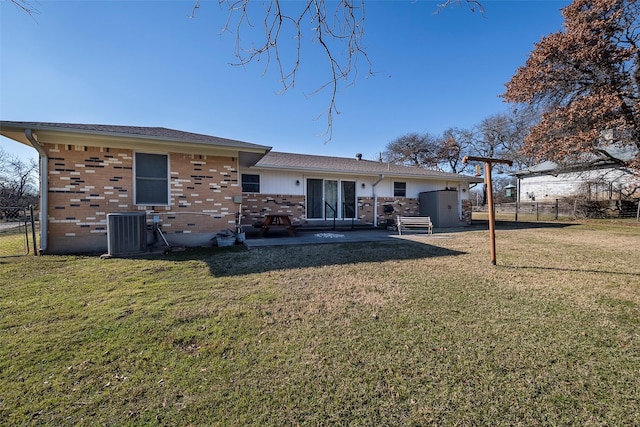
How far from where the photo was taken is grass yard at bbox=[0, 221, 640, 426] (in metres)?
1.68

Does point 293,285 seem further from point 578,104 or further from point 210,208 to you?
point 578,104

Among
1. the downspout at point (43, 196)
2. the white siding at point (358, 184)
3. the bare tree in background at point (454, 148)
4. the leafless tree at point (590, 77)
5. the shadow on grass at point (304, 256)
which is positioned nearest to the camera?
the shadow on grass at point (304, 256)

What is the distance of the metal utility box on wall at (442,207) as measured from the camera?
12.5 m

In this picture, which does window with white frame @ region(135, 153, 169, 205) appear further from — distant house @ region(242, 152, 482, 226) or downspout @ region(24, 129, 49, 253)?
distant house @ region(242, 152, 482, 226)

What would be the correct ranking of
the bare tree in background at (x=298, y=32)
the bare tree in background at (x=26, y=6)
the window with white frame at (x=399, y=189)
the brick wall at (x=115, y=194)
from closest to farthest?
the bare tree in background at (x=298, y=32) < the bare tree in background at (x=26, y=6) < the brick wall at (x=115, y=194) < the window with white frame at (x=399, y=189)

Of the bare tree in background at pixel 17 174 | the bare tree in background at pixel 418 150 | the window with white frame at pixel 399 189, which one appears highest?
the bare tree in background at pixel 418 150

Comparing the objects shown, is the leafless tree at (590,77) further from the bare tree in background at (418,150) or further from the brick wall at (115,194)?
the bare tree in background at (418,150)

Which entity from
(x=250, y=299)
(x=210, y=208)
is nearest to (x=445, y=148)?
(x=210, y=208)

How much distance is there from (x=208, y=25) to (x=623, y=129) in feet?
56.0

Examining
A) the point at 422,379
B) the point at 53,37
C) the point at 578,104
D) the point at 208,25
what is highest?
the point at 578,104

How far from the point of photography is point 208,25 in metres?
2.81

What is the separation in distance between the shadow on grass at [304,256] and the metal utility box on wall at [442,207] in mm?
5672

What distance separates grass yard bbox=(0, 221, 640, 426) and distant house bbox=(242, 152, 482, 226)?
248 inches

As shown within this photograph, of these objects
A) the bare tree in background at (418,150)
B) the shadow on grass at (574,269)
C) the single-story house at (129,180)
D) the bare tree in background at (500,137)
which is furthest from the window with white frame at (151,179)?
the bare tree in background at (500,137)
